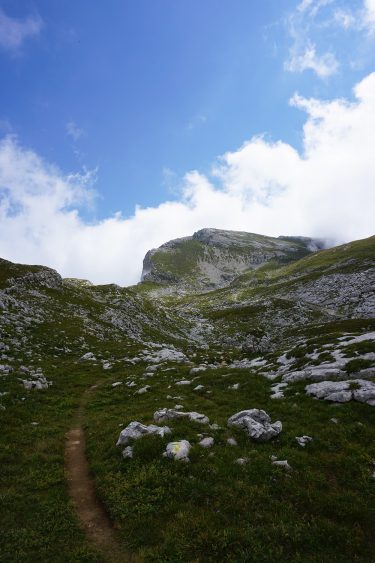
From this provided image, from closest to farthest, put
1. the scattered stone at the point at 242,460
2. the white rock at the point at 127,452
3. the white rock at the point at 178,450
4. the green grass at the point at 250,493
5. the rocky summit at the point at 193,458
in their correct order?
1. the green grass at the point at 250,493
2. the rocky summit at the point at 193,458
3. the scattered stone at the point at 242,460
4. the white rock at the point at 178,450
5. the white rock at the point at 127,452

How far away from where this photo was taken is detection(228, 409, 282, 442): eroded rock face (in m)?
15.8

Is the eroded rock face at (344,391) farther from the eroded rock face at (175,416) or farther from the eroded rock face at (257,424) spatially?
the eroded rock face at (175,416)

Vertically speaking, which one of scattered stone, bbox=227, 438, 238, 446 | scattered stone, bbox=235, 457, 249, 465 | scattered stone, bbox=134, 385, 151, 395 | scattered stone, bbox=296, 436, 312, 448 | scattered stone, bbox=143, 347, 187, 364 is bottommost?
scattered stone, bbox=296, 436, 312, 448

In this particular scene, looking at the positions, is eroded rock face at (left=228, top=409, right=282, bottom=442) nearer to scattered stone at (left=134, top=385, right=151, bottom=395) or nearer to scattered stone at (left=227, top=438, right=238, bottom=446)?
scattered stone at (left=227, top=438, right=238, bottom=446)

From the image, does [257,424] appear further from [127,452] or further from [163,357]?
[163,357]

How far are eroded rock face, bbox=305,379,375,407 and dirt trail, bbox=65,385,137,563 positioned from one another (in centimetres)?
1389

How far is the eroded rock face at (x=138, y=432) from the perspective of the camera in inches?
628

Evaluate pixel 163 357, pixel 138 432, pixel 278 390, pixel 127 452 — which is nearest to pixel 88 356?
pixel 163 357

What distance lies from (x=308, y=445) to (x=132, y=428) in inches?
335

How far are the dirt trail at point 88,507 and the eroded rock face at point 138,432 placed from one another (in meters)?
1.94

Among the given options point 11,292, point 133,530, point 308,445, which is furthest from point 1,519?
point 11,292

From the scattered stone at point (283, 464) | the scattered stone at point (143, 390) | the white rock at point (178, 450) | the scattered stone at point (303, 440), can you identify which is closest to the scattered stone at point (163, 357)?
the scattered stone at point (143, 390)

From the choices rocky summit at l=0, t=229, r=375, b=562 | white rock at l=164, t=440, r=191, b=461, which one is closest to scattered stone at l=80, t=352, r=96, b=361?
rocky summit at l=0, t=229, r=375, b=562

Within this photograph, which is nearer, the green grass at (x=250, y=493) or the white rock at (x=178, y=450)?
the green grass at (x=250, y=493)
